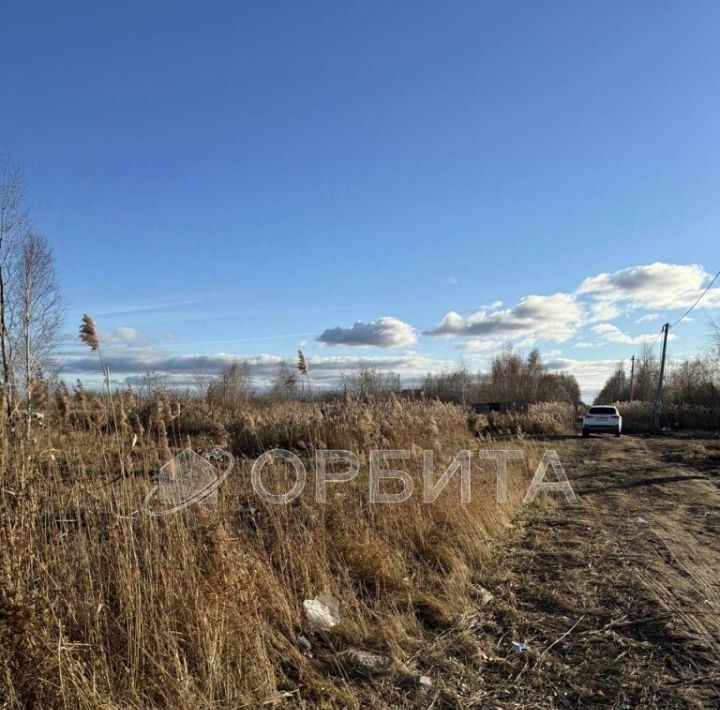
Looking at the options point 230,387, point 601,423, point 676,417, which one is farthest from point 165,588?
point 676,417

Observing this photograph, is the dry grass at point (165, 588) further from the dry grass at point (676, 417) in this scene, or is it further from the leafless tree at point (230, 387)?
the dry grass at point (676, 417)

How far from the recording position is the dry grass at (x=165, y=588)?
9.08 feet

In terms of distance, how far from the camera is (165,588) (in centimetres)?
320

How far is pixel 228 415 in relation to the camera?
1702 cm

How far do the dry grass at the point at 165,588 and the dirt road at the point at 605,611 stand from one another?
0.47 metres

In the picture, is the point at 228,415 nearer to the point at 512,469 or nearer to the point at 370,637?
the point at 512,469

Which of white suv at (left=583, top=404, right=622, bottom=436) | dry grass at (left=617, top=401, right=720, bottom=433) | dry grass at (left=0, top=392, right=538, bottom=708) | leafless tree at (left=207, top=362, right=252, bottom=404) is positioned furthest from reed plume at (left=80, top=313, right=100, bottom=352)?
dry grass at (left=617, top=401, right=720, bottom=433)

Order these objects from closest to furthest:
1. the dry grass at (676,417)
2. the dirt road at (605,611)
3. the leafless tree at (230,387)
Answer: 1. the dirt road at (605,611)
2. the leafless tree at (230,387)
3. the dry grass at (676,417)

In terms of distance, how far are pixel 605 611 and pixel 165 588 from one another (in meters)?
3.23

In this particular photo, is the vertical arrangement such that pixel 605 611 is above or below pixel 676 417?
below

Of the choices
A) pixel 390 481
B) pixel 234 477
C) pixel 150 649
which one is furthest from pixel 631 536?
pixel 150 649

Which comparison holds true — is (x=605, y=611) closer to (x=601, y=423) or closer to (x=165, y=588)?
(x=165, y=588)

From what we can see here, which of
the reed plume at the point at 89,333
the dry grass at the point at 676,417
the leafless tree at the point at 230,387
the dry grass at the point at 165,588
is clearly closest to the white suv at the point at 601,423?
the dry grass at the point at 676,417

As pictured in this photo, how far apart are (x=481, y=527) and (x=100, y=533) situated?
397 centimetres
